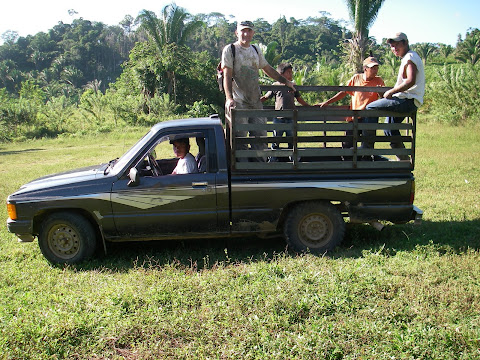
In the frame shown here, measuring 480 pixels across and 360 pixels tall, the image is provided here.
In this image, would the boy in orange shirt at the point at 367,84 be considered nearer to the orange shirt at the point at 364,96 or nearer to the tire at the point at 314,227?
the orange shirt at the point at 364,96

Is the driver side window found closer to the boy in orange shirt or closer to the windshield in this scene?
the windshield

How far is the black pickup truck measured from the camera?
5359 mm

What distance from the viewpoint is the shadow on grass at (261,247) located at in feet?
18.0

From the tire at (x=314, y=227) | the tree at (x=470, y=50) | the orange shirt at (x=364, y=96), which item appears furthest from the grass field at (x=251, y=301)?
the tree at (x=470, y=50)

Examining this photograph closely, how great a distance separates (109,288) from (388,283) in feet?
9.33

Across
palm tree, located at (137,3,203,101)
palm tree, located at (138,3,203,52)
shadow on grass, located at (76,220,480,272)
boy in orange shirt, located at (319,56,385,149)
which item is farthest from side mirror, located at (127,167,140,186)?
palm tree, located at (138,3,203,52)

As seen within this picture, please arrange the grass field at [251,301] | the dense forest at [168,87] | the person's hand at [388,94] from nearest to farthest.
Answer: the grass field at [251,301]
the person's hand at [388,94]
the dense forest at [168,87]

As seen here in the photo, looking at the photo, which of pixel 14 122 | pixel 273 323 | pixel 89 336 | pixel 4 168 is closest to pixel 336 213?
pixel 273 323

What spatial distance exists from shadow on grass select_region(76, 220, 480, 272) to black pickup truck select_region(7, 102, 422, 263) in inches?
12.1

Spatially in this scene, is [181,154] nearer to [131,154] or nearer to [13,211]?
[131,154]

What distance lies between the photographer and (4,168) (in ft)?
47.6

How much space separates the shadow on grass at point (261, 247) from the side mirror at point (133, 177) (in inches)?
36.0

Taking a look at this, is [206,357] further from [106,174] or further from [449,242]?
[449,242]

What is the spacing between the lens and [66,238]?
5.51 meters
